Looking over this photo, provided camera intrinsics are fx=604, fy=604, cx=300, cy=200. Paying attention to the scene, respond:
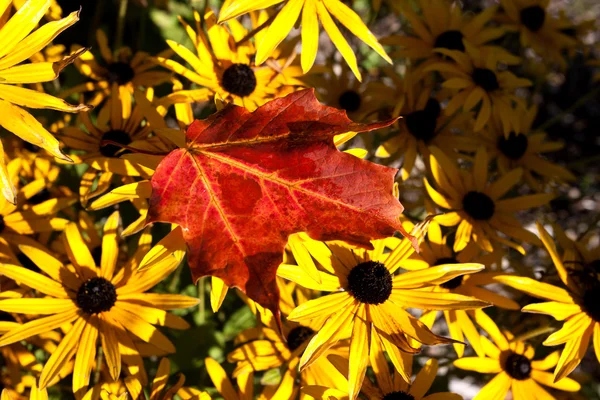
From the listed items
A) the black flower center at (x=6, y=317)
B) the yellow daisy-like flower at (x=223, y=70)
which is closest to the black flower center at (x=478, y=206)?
the yellow daisy-like flower at (x=223, y=70)

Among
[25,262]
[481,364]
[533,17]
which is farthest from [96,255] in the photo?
[533,17]

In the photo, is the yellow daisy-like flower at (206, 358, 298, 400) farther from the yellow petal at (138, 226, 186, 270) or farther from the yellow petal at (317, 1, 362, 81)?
the yellow petal at (317, 1, 362, 81)

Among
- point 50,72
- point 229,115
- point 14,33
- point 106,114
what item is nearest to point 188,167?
point 229,115

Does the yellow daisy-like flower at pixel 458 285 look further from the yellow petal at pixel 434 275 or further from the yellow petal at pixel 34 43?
the yellow petal at pixel 34 43

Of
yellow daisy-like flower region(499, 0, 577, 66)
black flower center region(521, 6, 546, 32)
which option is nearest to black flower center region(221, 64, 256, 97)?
yellow daisy-like flower region(499, 0, 577, 66)

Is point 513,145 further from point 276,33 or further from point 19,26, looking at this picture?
point 19,26
